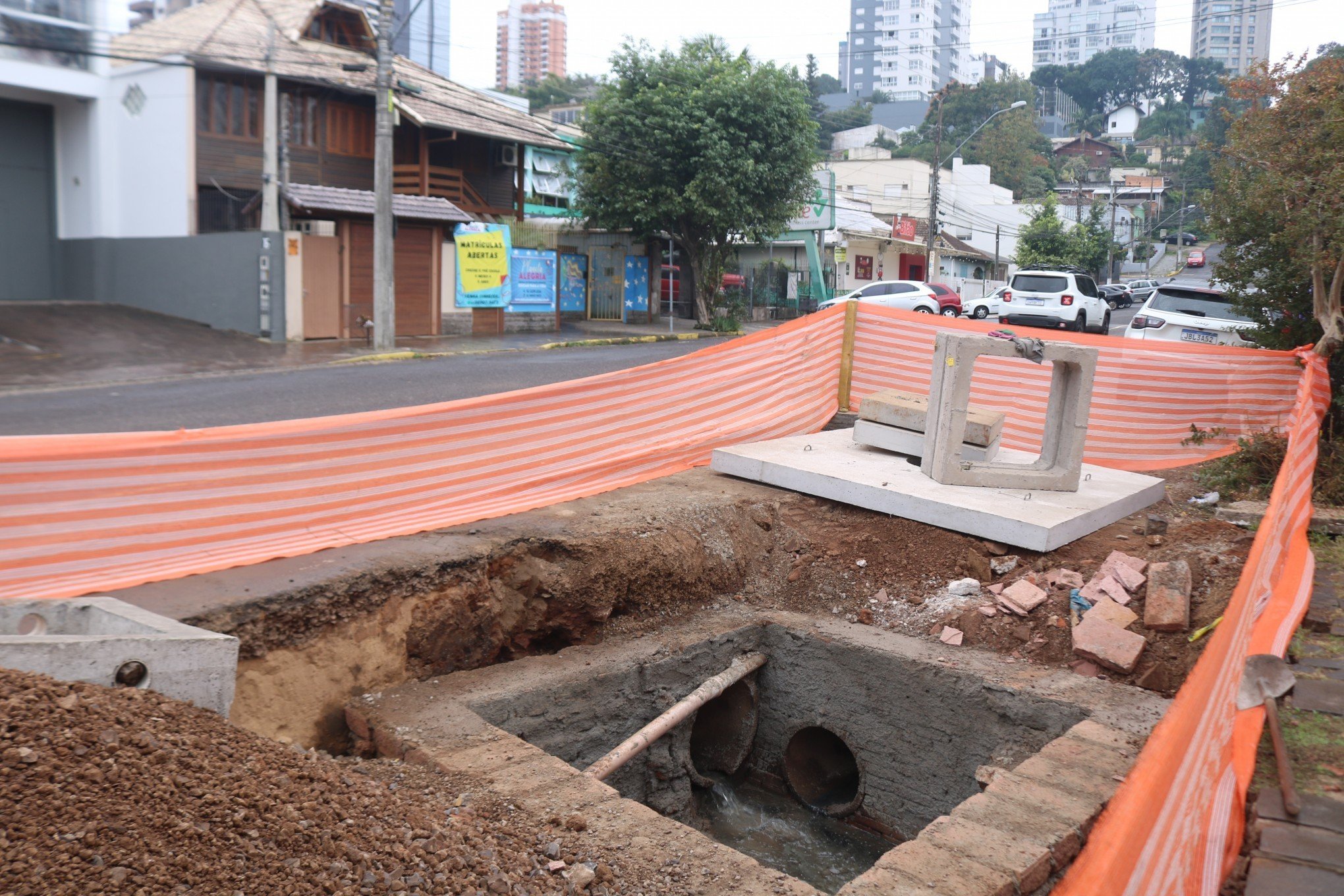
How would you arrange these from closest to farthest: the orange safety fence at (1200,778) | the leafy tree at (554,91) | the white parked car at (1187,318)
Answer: the orange safety fence at (1200,778)
the white parked car at (1187,318)
the leafy tree at (554,91)

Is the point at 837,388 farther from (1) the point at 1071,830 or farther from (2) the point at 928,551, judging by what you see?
(1) the point at 1071,830

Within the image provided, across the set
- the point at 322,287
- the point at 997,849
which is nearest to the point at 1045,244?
the point at 322,287

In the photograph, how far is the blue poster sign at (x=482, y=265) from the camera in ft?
76.8

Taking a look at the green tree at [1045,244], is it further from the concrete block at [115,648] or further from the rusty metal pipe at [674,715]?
the concrete block at [115,648]

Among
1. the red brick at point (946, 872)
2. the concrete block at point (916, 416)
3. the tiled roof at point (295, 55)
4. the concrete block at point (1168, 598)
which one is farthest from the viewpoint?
the tiled roof at point (295, 55)

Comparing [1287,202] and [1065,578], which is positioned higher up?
[1287,202]

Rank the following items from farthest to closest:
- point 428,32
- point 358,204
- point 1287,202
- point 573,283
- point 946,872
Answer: point 428,32 → point 573,283 → point 358,204 → point 1287,202 → point 946,872

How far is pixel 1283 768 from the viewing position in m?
2.86

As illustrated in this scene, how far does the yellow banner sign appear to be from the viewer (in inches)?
922

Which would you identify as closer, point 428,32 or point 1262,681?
point 1262,681

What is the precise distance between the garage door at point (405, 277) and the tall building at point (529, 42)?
304 feet

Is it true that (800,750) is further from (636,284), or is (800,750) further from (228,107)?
(636,284)

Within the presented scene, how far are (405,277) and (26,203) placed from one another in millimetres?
8016

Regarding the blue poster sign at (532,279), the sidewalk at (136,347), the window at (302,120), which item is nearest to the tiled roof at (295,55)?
the window at (302,120)
